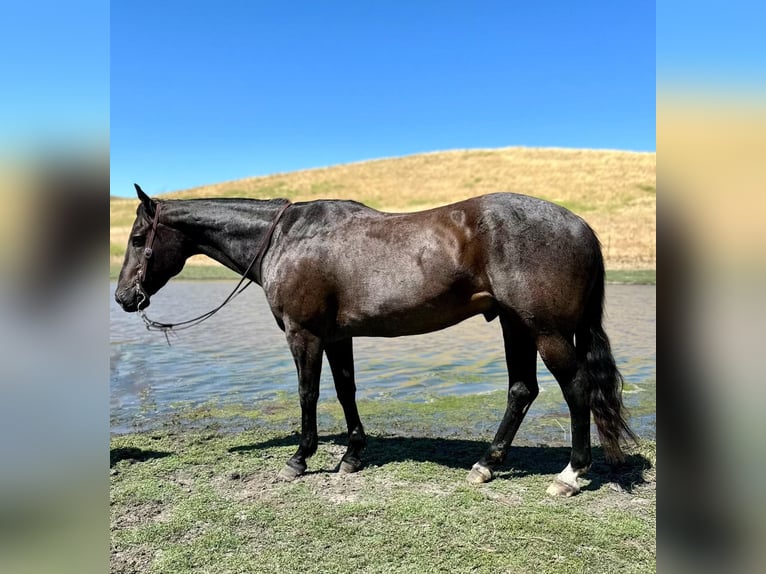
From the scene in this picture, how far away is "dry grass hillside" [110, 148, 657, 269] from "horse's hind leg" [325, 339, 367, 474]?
26.7 meters

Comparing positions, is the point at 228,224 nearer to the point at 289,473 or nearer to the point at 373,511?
the point at 289,473

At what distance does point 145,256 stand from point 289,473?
7.82 feet

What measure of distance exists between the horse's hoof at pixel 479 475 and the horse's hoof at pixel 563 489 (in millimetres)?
507

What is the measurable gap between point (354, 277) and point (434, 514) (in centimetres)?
195

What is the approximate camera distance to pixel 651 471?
4754 millimetres

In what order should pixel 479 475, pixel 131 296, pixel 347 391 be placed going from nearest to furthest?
pixel 479 475
pixel 131 296
pixel 347 391

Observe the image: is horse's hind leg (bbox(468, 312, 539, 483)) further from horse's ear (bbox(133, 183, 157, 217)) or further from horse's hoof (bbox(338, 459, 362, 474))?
horse's ear (bbox(133, 183, 157, 217))

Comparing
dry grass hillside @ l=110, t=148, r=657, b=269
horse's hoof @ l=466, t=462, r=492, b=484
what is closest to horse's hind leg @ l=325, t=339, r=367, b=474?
horse's hoof @ l=466, t=462, r=492, b=484

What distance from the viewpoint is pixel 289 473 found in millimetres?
4715

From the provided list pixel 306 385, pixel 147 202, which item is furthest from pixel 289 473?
pixel 147 202

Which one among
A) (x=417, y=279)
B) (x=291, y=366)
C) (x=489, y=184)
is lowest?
(x=291, y=366)
